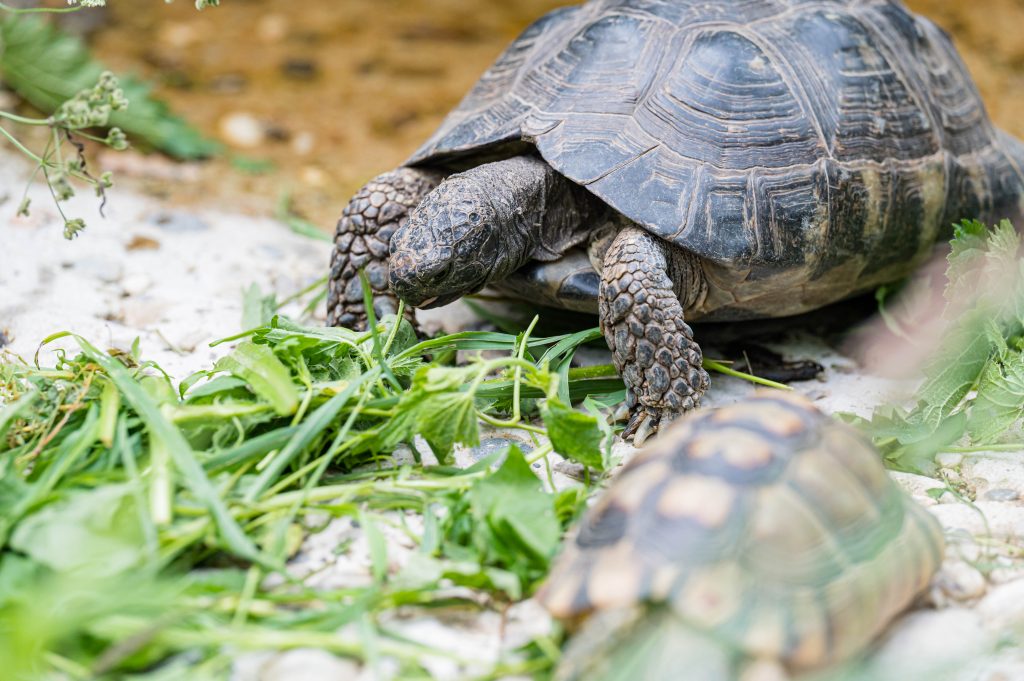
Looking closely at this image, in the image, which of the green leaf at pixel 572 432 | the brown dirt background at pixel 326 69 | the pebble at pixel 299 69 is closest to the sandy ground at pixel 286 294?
the green leaf at pixel 572 432

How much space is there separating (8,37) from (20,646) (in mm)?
4628

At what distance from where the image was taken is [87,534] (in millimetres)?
1901

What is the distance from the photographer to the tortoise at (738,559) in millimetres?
1653

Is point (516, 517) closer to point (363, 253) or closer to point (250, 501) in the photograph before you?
point (250, 501)

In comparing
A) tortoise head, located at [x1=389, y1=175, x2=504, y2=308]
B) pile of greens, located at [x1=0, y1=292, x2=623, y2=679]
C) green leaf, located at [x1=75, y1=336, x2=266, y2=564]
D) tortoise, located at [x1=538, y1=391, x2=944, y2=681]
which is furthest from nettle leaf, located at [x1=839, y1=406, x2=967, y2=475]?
green leaf, located at [x1=75, y1=336, x2=266, y2=564]

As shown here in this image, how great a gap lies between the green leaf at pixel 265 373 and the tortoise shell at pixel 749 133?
115cm

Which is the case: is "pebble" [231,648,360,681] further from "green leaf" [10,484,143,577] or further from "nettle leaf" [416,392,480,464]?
"nettle leaf" [416,392,480,464]

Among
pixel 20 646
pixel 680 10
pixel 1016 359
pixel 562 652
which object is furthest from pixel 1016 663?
pixel 680 10

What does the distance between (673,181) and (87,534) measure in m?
1.96

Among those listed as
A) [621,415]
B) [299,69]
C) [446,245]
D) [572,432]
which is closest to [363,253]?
[446,245]

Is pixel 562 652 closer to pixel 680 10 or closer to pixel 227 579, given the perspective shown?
pixel 227 579

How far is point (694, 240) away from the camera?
116 inches

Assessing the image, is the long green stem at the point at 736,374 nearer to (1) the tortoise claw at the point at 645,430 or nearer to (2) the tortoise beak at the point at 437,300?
(1) the tortoise claw at the point at 645,430

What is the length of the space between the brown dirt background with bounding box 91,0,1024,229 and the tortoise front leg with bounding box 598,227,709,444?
2.44 metres
